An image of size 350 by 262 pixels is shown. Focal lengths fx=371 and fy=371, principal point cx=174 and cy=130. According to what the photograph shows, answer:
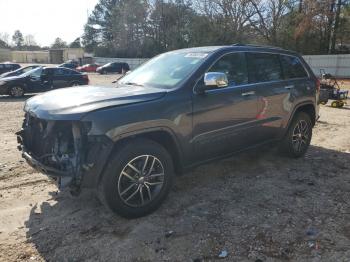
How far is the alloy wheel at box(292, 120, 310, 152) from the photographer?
20.5 ft

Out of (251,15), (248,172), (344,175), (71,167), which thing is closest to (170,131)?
(71,167)

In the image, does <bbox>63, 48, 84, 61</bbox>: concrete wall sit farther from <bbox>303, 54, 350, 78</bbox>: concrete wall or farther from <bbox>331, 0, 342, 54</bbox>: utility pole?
<bbox>303, 54, 350, 78</bbox>: concrete wall

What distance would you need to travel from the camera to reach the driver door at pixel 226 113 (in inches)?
177

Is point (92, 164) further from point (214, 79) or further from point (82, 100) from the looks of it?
point (214, 79)

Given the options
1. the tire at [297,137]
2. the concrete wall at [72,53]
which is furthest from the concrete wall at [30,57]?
the tire at [297,137]

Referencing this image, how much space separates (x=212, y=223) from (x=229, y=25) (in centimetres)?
4127

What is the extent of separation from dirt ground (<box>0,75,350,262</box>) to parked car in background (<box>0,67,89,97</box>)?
1113 centimetres

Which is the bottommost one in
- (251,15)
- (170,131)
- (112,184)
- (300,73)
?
(112,184)

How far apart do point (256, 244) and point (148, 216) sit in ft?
4.00

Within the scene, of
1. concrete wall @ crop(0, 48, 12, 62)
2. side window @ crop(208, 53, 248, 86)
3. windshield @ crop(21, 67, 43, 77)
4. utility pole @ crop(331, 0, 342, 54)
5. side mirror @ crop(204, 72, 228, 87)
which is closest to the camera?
side mirror @ crop(204, 72, 228, 87)

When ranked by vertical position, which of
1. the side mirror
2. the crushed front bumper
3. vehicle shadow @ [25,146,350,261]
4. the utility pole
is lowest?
vehicle shadow @ [25,146,350,261]

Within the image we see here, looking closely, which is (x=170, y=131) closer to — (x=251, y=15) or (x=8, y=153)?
(x=8, y=153)

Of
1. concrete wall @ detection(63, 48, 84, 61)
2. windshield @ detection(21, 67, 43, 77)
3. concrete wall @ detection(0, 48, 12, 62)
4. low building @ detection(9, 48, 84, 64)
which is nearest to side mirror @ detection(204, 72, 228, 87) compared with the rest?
windshield @ detection(21, 67, 43, 77)

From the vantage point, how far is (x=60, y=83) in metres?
17.4
